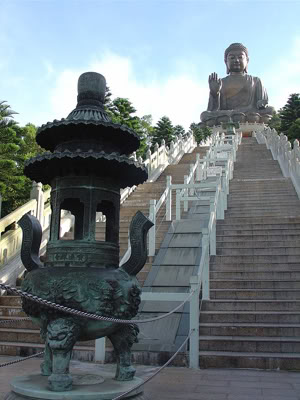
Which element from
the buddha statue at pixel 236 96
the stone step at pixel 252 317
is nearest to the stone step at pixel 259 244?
the stone step at pixel 252 317

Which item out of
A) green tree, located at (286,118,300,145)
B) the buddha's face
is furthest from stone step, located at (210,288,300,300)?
the buddha's face

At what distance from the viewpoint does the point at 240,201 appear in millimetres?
13492

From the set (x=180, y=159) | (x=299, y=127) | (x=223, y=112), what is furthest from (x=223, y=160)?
(x=223, y=112)

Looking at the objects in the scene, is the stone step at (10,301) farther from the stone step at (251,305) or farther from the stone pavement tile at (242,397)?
the stone pavement tile at (242,397)

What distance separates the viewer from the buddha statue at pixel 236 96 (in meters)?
38.5

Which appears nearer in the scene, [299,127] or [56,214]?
[56,214]

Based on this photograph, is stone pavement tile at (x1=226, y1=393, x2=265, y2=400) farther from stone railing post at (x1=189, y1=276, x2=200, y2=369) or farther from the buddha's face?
the buddha's face

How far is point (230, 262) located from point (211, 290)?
1.22 m

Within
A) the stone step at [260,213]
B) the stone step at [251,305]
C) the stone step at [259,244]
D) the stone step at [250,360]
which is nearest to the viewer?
the stone step at [250,360]

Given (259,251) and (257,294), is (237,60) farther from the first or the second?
(257,294)

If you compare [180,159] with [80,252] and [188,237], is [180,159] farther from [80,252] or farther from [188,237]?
[80,252]

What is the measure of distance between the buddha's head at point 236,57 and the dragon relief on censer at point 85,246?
39.9 metres

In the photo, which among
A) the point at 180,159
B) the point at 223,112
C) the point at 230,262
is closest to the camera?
the point at 230,262

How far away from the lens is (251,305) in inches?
298
